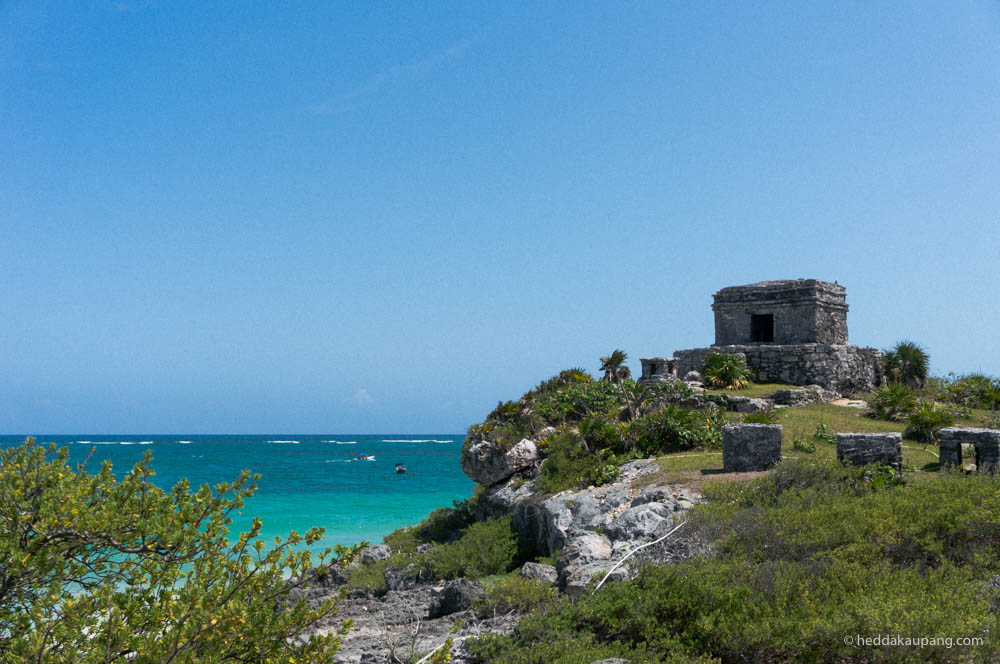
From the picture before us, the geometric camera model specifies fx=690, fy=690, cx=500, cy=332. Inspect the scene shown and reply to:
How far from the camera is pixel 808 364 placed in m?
22.2

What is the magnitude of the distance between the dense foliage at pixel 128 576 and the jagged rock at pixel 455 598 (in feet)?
17.0

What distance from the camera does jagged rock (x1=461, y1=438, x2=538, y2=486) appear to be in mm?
16031

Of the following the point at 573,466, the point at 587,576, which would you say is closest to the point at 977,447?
the point at 573,466

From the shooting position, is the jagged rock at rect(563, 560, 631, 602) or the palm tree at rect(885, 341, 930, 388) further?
the palm tree at rect(885, 341, 930, 388)

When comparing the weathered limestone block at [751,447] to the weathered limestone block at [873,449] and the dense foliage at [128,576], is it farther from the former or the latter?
the dense foliage at [128,576]

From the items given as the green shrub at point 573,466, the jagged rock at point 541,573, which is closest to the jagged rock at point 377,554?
the green shrub at point 573,466

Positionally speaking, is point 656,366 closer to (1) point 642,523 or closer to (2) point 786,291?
(2) point 786,291

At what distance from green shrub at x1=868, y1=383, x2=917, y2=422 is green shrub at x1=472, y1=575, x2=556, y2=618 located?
13.1m

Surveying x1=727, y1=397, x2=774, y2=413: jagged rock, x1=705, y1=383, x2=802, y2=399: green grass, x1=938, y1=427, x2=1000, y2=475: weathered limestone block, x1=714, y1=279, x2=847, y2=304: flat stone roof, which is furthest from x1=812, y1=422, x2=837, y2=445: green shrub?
x1=714, y1=279, x2=847, y2=304: flat stone roof

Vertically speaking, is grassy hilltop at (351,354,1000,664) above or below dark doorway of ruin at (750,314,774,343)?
A: below

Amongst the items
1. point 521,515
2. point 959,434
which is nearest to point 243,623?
point 521,515

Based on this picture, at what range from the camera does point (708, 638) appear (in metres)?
6.20

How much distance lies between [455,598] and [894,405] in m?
13.9

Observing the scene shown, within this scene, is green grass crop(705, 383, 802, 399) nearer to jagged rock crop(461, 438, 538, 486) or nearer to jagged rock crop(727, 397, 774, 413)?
jagged rock crop(727, 397, 774, 413)
